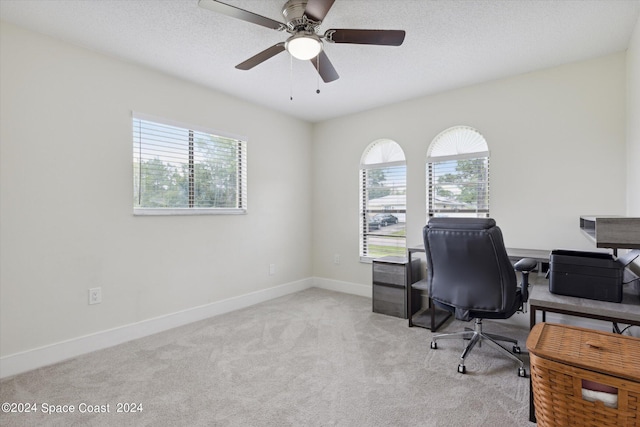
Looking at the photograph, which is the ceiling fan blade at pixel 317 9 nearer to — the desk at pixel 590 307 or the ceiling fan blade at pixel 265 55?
the ceiling fan blade at pixel 265 55

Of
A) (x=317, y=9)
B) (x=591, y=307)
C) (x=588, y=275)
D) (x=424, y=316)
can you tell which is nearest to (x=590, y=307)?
(x=591, y=307)

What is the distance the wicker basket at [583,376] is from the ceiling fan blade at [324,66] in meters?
2.09

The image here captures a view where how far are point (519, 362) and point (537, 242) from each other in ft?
4.37

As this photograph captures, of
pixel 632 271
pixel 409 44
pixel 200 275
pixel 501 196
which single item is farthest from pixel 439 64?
pixel 200 275

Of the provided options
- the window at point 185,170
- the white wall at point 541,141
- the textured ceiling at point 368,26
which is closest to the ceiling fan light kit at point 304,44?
the textured ceiling at point 368,26

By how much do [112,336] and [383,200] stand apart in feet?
10.6

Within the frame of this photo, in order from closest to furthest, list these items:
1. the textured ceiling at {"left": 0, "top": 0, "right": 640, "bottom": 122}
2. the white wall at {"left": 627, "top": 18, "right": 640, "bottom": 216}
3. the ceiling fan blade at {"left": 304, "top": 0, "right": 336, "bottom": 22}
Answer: the ceiling fan blade at {"left": 304, "top": 0, "right": 336, "bottom": 22}, the textured ceiling at {"left": 0, "top": 0, "right": 640, "bottom": 122}, the white wall at {"left": 627, "top": 18, "right": 640, "bottom": 216}

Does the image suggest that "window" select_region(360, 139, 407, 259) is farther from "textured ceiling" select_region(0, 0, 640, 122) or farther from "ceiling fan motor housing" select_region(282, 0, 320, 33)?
"ceiling fan motor housing" select_region(282, 0, 320, 33)

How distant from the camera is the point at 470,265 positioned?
2211 millimetres

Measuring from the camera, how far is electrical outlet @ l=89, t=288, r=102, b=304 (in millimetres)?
2607

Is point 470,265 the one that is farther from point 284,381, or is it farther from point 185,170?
point 185,170

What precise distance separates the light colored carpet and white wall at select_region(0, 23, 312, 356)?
38 cm

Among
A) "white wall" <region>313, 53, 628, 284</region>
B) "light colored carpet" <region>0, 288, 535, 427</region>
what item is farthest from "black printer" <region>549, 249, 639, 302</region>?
"white wall" <region>313, 53, 628, 284</region>

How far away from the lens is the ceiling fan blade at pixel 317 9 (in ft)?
5.66
